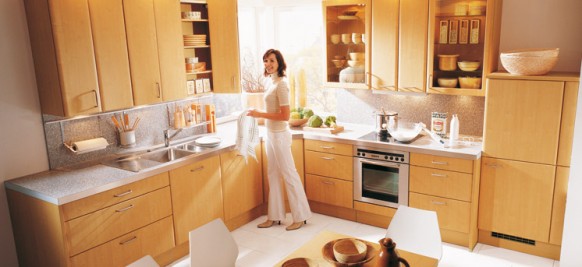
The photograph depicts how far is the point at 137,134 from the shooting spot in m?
4.16

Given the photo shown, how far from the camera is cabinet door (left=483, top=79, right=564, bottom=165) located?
351 centimetres

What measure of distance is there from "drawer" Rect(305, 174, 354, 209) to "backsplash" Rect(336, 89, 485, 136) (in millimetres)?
799

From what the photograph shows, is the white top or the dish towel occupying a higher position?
the white top

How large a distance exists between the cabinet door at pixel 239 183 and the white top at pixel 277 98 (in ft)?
1.47

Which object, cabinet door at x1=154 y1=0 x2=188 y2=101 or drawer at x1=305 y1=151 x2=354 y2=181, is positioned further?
drawer at x1=305 y1=151 x2=354 y2=181

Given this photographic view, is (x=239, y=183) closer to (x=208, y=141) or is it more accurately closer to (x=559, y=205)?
(x=208, y=141)

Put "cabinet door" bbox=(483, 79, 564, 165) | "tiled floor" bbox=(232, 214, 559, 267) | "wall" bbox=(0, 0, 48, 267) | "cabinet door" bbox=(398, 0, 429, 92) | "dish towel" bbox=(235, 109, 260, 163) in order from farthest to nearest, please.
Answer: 1. "dish towel" bbox=(235, 109, 260, 163)
2. "cabinet door" bbox=(398, 0, 429, 92)
3. "tiled floor" bbox=(232, 214, 559, 267)
4. "cabinet door" bbox=(483, 79, 564, 165)
5. "wall" bbox=(0, 0, 48, 267)

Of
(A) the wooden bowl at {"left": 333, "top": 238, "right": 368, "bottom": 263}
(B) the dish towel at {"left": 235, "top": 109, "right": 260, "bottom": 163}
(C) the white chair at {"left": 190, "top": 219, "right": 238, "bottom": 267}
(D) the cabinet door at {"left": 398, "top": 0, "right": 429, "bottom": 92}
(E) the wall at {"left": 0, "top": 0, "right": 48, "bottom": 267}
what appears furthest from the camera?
(B) the dish towel at {"left": 235, "top": 109, "right": 260, "bottom": 163}

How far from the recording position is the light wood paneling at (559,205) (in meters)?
3.57

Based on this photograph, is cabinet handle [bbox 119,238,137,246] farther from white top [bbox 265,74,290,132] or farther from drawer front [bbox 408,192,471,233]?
drawer front [bbox 408,192,471,233]

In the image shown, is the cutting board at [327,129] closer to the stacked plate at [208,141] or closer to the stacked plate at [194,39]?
the stacked plate at [208,141]

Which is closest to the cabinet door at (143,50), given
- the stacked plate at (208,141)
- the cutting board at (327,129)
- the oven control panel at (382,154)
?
the stacked plate at (208,141)

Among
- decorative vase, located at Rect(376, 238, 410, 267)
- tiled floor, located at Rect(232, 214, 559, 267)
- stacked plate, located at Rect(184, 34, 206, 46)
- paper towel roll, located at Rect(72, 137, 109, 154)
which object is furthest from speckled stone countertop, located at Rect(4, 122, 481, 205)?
decorative vase, located at Rect(376, 238, 410, 267)

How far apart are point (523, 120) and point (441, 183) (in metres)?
0.82
